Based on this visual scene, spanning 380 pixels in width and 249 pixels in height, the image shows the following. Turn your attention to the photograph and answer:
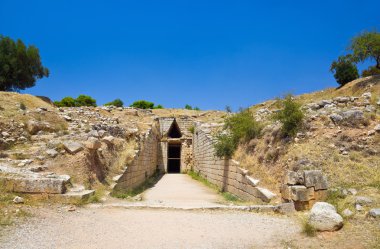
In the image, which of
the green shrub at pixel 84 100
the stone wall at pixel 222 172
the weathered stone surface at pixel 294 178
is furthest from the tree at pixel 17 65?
the weathered stone surface at pixel 294 178

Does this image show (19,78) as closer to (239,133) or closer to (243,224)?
(239,133)

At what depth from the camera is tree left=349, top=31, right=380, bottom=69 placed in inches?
625

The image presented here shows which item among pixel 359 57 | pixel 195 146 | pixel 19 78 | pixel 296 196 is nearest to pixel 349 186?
pixel 296 196

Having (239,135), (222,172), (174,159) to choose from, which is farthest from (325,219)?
(174,159)

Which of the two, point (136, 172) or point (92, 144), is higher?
point (92, 144)

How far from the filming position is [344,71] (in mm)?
17812

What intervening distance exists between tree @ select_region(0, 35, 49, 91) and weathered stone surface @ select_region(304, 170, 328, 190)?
21631 mm

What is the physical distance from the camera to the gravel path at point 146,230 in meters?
4.70

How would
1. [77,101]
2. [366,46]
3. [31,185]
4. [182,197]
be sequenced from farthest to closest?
[77,101] → [366,46] → [182,197] → [31,185]

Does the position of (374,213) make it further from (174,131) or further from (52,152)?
(174,131)

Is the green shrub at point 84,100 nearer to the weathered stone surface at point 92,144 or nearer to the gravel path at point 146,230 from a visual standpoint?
the weathered stone surface at point 92,144

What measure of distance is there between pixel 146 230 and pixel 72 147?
441cm

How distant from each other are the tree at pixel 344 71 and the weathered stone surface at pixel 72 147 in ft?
51.1

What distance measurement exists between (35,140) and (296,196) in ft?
28.3
